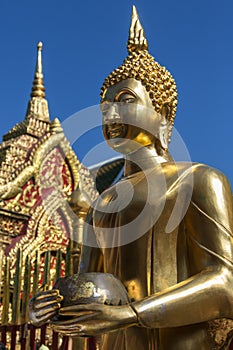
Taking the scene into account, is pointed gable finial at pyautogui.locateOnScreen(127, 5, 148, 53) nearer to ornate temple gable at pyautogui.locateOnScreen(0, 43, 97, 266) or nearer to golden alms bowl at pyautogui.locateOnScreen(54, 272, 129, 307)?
golden alms bowl at pyautogui.locateOnScreen(54, 272, 129, 307)

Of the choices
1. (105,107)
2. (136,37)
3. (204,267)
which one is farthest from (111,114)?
(204,267)

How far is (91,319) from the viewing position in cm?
130

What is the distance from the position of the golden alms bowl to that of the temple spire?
13.5ft

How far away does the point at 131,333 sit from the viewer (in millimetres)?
1505

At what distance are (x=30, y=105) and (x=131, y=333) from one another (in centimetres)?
417

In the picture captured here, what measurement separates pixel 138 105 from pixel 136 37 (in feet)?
0.86

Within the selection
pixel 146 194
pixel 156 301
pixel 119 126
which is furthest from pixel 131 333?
pixel 119 126

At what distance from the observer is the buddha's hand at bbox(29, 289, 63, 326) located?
1.35m

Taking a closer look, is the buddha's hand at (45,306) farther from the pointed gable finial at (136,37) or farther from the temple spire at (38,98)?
the temple spire at (38,98)

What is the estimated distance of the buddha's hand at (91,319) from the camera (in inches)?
51.4

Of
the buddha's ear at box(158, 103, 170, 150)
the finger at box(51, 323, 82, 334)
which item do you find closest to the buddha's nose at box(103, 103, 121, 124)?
the buddha's ear at box(158, 103, 170, 150)

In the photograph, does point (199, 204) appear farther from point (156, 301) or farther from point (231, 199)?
point (156, 301)

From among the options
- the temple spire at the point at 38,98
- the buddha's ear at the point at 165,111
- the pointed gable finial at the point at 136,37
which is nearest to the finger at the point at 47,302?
the buddha's ear at the point at 165,111

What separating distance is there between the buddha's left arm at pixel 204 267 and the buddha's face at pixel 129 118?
0.19 metres
